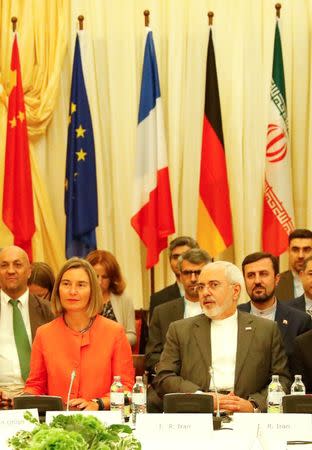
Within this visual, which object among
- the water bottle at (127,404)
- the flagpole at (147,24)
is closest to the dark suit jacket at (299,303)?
the water bottle at (127,404)

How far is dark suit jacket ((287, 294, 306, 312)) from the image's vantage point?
6.84 meters

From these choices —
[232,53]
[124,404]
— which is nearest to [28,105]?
[232,53]

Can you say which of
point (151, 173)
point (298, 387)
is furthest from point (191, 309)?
point (151, 173)

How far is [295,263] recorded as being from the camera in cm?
743

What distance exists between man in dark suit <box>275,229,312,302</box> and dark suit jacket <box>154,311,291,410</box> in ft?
5.27

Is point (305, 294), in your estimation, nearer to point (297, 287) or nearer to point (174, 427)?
point (297, 287)

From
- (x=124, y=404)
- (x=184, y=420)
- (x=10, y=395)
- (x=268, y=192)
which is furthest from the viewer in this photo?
(x=268, y=192)

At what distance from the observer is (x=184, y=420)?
4.45 m

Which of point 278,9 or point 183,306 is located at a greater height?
point 278,9

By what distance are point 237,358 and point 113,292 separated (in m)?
1.88

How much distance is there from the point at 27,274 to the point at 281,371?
2.03 metres

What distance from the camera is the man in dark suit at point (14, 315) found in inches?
254

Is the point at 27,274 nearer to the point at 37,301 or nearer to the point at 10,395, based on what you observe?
the point at 37,301

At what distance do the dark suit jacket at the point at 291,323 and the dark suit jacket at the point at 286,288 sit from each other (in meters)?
1.03
